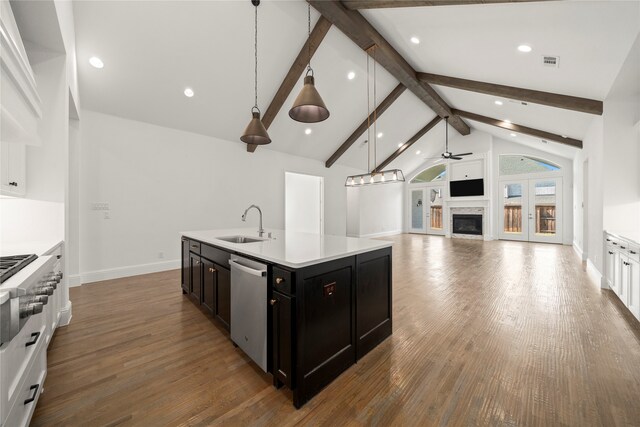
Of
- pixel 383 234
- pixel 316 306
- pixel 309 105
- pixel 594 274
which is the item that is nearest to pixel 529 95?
pixel 594 274

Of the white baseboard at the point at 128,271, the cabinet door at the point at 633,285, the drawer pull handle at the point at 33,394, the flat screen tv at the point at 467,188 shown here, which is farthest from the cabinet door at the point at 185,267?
the flat screen tv at the point at 467,188

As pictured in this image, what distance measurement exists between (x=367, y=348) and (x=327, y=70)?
15.7ft

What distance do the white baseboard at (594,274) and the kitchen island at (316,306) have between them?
12.7 feet

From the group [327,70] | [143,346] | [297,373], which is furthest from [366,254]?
[327,70]

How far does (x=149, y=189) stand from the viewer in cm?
470

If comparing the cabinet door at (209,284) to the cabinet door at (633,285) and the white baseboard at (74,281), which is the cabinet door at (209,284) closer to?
the white baseboard at (74,281)

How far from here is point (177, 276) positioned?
4426mm

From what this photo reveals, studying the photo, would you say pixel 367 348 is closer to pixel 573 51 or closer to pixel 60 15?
pixel 60 15

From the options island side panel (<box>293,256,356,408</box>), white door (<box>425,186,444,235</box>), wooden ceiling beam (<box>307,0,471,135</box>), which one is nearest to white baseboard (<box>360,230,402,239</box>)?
white door (<box>425,186,444,235</box>)

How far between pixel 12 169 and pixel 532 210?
11583 millimetres

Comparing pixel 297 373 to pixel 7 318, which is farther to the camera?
pixel 297 373

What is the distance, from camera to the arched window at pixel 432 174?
10.8 meters

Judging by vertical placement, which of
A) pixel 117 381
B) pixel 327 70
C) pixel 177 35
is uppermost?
pixel 327 70

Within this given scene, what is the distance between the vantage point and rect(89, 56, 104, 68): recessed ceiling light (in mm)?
3465
